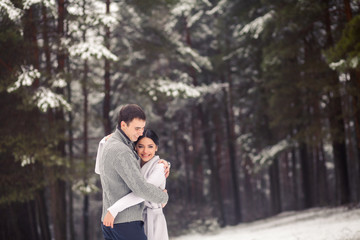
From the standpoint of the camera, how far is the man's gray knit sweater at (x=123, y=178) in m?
3.74

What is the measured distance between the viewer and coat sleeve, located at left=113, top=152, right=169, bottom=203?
147 inches

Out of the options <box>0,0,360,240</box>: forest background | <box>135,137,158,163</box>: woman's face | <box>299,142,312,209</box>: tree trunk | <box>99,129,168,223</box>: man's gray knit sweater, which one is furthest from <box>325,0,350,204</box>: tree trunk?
<box>99,129,168,223</box>: man's gray knit sweater

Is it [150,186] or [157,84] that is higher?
[157,84]

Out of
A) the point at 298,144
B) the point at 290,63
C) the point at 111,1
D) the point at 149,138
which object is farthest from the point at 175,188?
the point at 149,138

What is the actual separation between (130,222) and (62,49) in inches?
342

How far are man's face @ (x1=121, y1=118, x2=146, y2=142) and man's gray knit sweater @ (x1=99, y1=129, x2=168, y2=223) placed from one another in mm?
52

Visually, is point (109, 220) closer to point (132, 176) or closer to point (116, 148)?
point (132, 176)

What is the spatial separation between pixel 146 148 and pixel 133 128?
55 cm

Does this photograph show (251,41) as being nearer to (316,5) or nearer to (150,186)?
(316,5)

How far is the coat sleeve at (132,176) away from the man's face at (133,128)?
0.89ft

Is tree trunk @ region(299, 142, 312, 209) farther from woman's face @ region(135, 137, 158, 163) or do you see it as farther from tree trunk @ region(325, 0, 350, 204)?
woman's face @ region(135, 137, 158, 163)

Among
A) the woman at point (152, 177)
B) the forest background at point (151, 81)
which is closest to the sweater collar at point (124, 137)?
the woman at point (152, 177)

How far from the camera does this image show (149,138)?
14.9ft

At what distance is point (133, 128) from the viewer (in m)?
4.02
